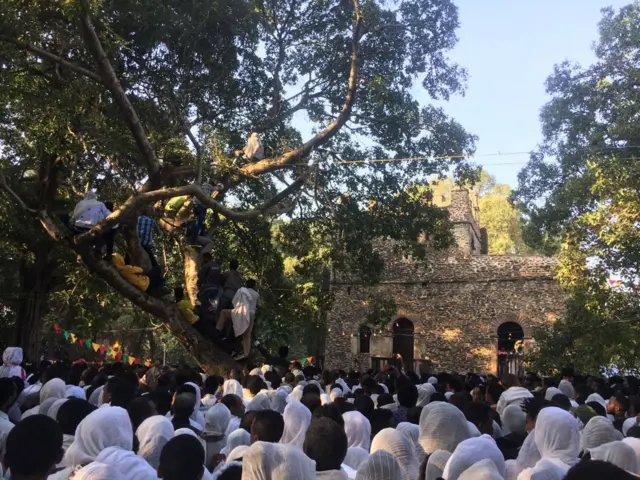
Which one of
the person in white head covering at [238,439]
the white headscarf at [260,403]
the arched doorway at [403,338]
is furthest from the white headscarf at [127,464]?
the arched doorway at [403,338]

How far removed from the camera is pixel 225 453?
4.51 metres

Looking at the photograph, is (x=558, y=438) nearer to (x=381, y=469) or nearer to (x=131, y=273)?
(x=381, y=469)

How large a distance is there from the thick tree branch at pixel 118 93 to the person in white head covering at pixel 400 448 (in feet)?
23.9

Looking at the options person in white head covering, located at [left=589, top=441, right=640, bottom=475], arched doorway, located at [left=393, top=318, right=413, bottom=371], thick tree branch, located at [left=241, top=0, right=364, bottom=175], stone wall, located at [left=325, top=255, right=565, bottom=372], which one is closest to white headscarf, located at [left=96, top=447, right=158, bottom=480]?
person in white head covering, located at [left=589, top=441, right=640, bottom=475]

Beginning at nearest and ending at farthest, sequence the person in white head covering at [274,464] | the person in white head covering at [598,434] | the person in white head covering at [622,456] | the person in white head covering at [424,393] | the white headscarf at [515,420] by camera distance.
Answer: the person in white head covering at [274,464]
the person in white head covering at [622,456]
the person in white head covering at [598,434]
the white headscarf at [515,420]
the person in white head covering at [424,393]

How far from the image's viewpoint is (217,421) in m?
4.94

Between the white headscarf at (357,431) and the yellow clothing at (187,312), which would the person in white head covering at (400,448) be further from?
the yellow clothing at (187,312)

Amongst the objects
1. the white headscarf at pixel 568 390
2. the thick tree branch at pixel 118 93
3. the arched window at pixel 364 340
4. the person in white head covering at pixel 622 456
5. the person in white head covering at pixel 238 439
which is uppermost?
the thick tree branch at pixel 118 93

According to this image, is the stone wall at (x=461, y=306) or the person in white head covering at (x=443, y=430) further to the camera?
the stone wall at (x=461, y=306)

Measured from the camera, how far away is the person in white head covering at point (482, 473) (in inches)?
117

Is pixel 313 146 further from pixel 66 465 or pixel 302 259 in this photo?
pixel 66 465

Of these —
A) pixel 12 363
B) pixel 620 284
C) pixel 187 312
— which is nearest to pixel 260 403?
pixel 12 363

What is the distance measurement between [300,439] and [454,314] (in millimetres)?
18992

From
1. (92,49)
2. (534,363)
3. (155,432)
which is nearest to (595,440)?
(155,432)
